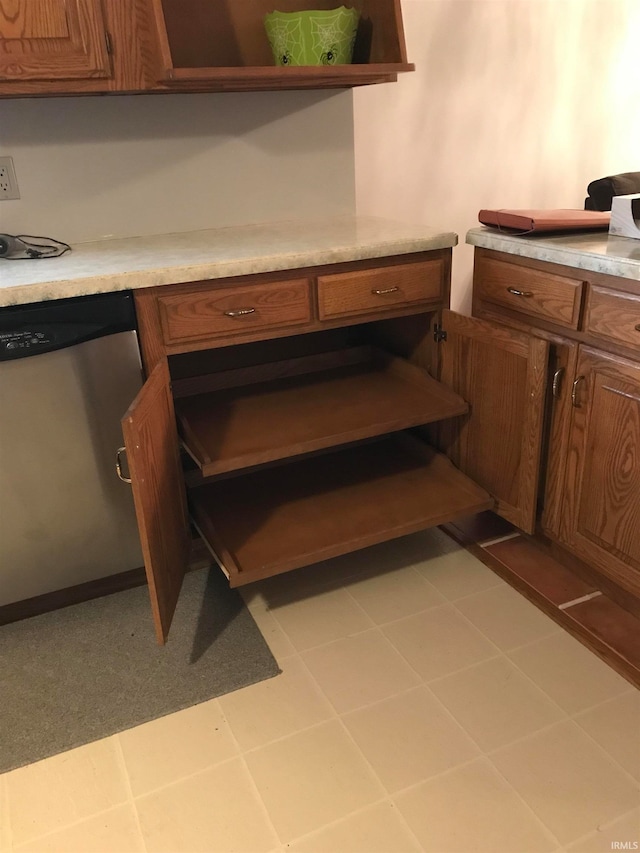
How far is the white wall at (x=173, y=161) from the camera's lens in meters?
1.90

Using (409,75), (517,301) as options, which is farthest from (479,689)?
(409,75)

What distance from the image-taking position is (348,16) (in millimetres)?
1877

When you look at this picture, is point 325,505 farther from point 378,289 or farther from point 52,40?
point 52,40

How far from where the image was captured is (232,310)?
1670 millimetres

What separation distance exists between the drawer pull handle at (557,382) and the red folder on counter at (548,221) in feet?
1.22

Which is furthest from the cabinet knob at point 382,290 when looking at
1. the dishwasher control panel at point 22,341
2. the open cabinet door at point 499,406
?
the dishwasher control panel at point 22,341

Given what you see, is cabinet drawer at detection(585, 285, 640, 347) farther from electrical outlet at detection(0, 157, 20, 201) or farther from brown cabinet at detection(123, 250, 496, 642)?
electrical outlet at detection(0, 157, 20, 201)

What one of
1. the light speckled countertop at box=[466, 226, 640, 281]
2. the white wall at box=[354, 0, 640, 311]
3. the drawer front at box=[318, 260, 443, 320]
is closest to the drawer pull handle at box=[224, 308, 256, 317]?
the drawer front at box=[318, 260, 443, 320]

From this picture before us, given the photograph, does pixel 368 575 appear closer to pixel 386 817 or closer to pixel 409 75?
pixel 386 817

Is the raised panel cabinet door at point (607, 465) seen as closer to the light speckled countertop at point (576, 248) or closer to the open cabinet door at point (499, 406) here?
the open cabinet door at point (499, 406)

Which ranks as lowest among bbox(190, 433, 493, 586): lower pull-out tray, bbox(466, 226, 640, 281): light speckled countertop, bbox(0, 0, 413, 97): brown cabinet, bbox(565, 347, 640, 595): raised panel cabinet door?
bbox(190, 433, 493, 586): lower pull-out tray

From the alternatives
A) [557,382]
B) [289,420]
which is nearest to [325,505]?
[289,420]

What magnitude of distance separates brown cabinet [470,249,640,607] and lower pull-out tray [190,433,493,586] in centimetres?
25

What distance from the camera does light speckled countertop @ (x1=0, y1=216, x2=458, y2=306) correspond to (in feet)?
4.97
